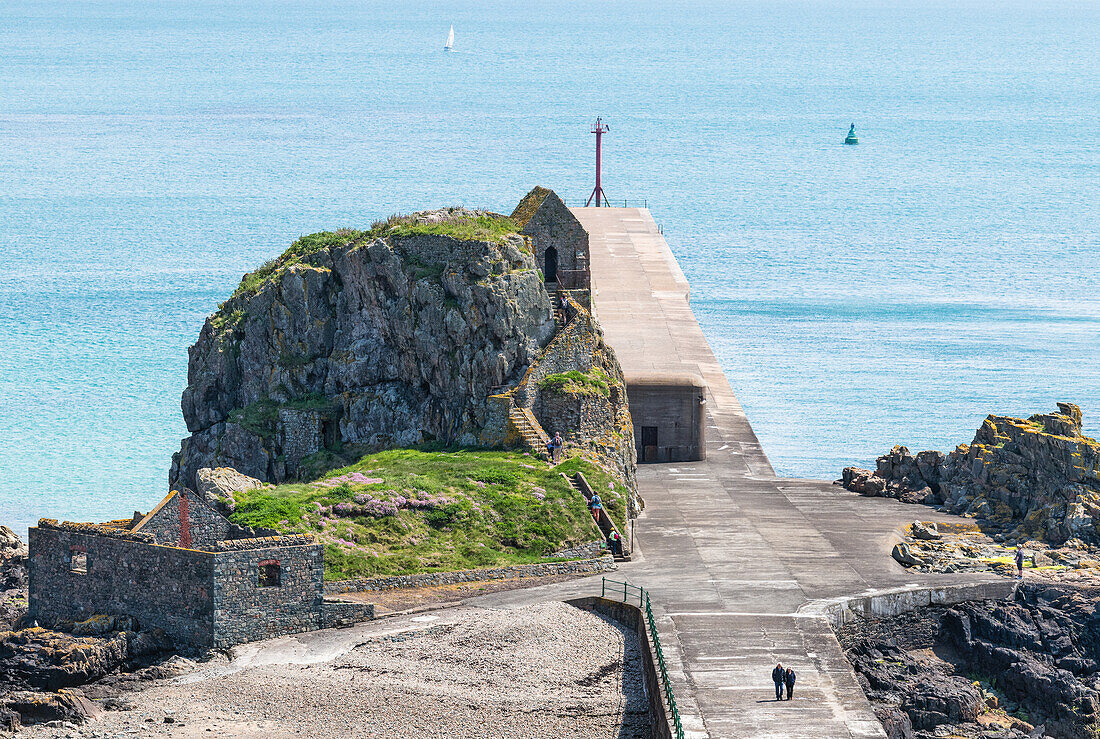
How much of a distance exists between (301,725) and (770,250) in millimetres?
130620

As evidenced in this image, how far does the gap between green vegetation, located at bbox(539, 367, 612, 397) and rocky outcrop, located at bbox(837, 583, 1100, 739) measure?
15.9 meters

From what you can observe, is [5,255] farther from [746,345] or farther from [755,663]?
[755,663]

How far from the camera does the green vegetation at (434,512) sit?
56812 millimetres

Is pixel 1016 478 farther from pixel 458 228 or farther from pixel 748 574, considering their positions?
pixel 458 228

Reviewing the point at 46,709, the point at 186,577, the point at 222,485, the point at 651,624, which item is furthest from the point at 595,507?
the point at 46,709

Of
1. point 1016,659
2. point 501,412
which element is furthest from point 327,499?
point 1016,659

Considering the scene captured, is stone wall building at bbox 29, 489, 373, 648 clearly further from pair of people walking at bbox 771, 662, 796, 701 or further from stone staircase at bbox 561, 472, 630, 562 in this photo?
pair of people walking at bbox 771, 662, 796, 701

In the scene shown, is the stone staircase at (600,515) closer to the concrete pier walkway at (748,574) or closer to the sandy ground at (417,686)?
the concrete pier walkway at (748,574)

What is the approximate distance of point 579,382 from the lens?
225 feet

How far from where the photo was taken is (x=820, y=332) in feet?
449

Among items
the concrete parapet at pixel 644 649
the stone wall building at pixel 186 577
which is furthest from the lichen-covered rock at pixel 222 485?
the concrete parapet at pixel 644 649

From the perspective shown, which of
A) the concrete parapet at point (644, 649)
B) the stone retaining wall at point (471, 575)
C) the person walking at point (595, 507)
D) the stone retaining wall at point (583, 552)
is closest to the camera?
the concrete parapet at point (644, 649)

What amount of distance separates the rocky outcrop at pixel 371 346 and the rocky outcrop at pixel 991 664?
1821cm

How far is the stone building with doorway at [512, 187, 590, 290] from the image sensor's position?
2940 inches
